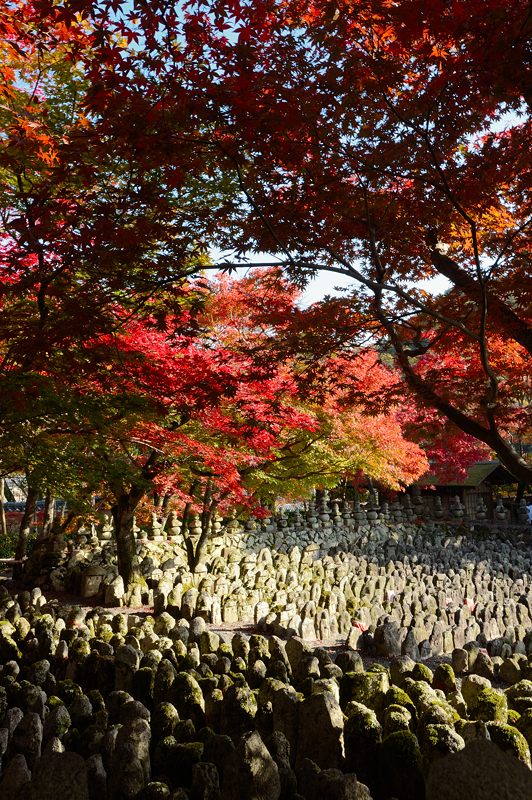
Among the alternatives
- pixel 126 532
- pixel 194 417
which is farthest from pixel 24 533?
pixel 194 417

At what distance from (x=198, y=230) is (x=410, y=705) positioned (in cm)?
394

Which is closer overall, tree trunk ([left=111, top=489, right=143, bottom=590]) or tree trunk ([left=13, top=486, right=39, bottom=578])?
tree trunk ([left=111, top=489, right=143, bottom=590])

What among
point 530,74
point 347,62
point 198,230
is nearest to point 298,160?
point 347,62

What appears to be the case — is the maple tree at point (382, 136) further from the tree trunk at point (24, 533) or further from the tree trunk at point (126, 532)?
the tree trunk at point (24, 533)

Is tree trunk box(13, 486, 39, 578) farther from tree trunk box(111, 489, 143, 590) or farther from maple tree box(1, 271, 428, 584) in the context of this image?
tree trunk box(111, 489, 143, 590)

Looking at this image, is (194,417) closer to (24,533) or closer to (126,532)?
(126,532)

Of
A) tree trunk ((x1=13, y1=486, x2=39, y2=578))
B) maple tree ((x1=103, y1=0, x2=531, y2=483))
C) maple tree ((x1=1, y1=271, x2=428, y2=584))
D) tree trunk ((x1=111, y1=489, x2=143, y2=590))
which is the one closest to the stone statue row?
maple tree ((x1=1, y1=271, x2=428, y2=584))

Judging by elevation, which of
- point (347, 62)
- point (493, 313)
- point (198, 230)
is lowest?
point (493, 313)

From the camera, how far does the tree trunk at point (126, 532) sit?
9812 mm

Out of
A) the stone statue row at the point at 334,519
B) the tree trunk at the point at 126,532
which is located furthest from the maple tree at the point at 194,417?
the stone statue row at the point at 334,519

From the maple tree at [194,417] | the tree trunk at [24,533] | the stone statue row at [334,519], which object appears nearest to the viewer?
the maple tree at [194,417]

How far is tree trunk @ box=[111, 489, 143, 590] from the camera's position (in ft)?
32.2

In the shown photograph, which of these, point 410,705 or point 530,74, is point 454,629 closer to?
point 410,705

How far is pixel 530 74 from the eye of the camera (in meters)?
3.80
